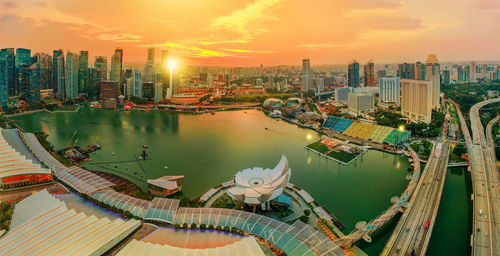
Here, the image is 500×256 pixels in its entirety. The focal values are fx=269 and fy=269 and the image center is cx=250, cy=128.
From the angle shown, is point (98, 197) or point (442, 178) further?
point (442, 178)

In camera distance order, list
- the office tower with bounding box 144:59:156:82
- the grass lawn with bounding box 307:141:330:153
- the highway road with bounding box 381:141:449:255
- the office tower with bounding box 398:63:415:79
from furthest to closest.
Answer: the office tower with bounding box 144:59:156:82, the office tower with bounding box 398:63:415:79, the grass lawn with bounding box 307:141:330:153, the highway road with bounding box 381:141:449:255

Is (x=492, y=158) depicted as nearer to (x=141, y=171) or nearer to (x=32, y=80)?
(x=141, y=171)

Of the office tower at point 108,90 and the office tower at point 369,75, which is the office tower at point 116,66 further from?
the office tower at point 369,75

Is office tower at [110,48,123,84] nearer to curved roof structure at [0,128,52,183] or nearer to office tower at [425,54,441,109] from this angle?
curved roof structure at [0,128,52,183]

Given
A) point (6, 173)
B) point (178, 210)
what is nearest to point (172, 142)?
point (6, 173)

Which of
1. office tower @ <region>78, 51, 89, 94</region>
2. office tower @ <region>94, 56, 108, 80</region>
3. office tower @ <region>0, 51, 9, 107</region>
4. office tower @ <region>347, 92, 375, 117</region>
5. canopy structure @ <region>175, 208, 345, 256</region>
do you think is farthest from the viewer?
Answer: office tower @ <region>94, 56, 108, 80</region>

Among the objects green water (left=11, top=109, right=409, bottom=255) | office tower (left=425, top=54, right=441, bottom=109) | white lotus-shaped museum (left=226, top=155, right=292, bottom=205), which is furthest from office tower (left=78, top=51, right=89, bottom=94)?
office tower (left=425, top=54, right=441, bottom=109)

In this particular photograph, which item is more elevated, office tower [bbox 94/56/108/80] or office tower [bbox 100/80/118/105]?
office tower [bbox 94/56/108/80]

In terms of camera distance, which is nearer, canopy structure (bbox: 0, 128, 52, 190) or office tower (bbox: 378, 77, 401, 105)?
canopy structure (bbox: 0, 128, 52, 190)

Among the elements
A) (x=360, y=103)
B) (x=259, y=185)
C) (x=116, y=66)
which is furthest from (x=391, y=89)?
(x=116, y=66)
